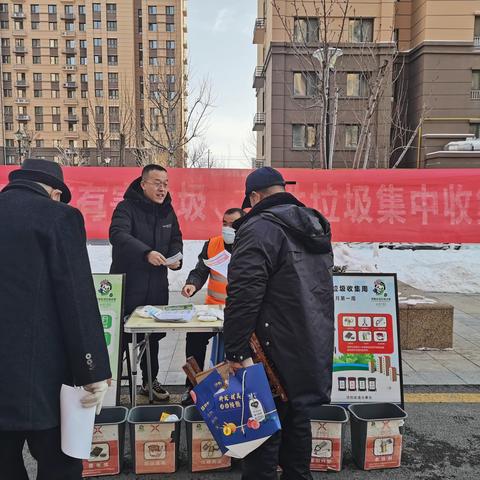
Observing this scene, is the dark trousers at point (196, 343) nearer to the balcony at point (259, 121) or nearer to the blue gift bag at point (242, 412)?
the blue gift bag at point (242, 412)

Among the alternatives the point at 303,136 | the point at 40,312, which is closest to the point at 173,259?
the point at 40,312

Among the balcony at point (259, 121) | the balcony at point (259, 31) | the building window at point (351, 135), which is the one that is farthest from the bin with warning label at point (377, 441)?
the balcony at point (259, 31)

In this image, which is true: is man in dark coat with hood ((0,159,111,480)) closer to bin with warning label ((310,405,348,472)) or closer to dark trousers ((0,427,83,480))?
dark trousers ((0,427,83,480))

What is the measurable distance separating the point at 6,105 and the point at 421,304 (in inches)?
2544

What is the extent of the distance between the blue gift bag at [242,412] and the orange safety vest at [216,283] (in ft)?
5.07

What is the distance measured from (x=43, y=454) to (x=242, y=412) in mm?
921

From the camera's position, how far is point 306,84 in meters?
22.3

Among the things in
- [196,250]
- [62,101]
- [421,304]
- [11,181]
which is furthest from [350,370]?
[62,101]

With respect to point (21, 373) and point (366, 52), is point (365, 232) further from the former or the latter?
point (366, 52)

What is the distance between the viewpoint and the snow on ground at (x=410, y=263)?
804 cm

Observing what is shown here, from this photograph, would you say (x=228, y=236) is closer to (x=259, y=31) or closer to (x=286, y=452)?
(x=286, y=452)

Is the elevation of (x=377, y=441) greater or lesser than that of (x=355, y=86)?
lesser

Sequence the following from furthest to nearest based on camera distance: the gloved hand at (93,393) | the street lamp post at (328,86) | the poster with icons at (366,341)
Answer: the street lamp post at (328,86) < the poster with icons at (366,341) < the gloved hand at (93,393)

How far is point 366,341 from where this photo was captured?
3404 mm
